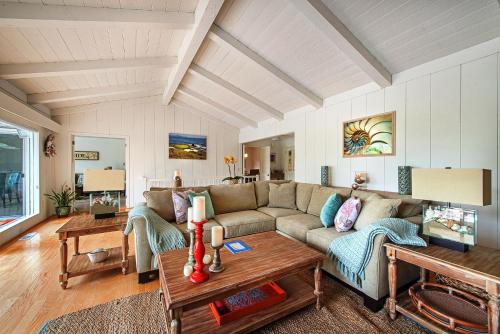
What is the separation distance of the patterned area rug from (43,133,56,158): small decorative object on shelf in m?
4.17

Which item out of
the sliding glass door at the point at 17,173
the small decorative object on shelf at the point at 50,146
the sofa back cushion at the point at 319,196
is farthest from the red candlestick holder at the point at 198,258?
the small decorative object on shelf at the point at 50,146

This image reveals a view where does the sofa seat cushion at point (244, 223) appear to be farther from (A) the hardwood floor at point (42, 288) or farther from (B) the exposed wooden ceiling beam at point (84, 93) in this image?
(B) the exposed wooden ceiling beam at point (84, 93)

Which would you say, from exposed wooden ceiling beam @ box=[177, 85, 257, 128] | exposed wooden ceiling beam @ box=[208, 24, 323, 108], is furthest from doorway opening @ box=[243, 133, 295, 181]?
exposed wooden ceiling beam @ box=[208, 24, 323, 108]

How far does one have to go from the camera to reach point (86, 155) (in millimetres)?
7957

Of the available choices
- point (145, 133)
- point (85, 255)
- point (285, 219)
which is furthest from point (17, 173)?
point (285, 219)

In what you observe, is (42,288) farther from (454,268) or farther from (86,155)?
(86,155)

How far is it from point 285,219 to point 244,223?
57 centimetres

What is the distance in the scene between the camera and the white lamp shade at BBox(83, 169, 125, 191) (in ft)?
7.44

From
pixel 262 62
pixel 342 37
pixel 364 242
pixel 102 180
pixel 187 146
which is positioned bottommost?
pixel 364 242

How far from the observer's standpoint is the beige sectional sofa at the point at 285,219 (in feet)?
5.55

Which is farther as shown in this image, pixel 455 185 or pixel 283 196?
pixel 283 196

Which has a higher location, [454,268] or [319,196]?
[319,196]

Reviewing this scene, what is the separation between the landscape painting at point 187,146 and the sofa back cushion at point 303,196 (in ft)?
12.3

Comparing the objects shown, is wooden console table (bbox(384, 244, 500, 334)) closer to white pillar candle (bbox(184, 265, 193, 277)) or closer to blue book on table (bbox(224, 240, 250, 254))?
blue book on table (bbox(224, 240, 250, 254))
